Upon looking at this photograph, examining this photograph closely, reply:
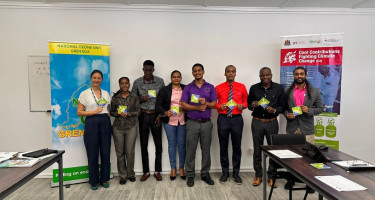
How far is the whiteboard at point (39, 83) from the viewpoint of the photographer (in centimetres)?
367

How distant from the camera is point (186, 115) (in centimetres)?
349

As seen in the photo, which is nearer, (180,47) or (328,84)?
(328,84)

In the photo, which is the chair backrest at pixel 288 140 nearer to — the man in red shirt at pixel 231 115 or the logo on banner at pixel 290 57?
the man in red shirt at pixel 231 115

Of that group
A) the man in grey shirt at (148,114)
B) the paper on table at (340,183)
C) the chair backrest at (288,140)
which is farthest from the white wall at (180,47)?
the paper on table at (340,183)

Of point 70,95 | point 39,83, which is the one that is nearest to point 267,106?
point 70,95

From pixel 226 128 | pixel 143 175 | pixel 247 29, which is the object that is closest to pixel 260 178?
pixel 226 128

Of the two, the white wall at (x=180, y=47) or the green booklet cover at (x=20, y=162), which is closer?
the green booklet cover at (x=20, y=162)

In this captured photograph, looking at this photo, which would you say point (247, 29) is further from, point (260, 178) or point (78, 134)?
point (78, 134)

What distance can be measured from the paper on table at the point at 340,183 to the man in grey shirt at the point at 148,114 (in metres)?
2.46

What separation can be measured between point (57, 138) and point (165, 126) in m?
1.62

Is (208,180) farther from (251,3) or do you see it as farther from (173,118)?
(251,3)

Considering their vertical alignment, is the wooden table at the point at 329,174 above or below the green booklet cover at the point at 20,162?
above

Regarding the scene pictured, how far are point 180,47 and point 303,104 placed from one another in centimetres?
216

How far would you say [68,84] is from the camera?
3309 mm
